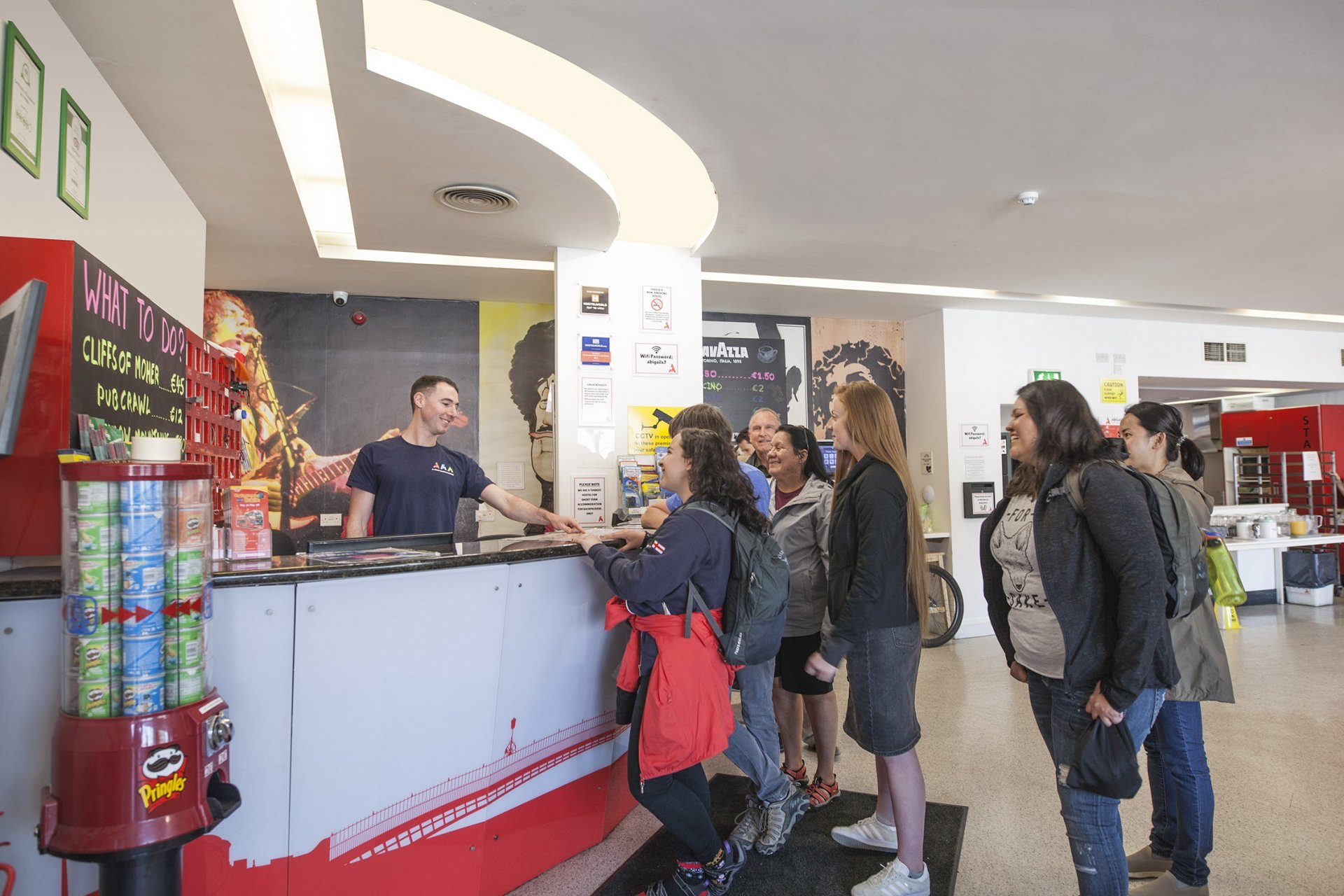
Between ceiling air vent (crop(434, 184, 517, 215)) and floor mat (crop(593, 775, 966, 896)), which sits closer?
floor mat (crop(593, 775, 966, 896))

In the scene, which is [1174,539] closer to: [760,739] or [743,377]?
[760,739]

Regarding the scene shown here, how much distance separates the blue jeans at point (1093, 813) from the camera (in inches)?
70.3

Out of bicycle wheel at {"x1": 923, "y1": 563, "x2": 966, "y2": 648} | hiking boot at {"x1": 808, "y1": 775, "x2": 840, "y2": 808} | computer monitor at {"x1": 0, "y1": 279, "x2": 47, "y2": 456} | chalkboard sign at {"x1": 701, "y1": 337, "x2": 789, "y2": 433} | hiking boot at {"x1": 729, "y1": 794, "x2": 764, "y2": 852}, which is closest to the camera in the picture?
computer monitor at {"x1": 0, "y1": 279, "x2": 47, "y2": 456}

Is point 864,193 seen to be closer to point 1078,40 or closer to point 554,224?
point 1078,40

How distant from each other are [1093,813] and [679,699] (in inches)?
41.9

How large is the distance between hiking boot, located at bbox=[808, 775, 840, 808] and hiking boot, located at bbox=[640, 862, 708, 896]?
2.85 feet

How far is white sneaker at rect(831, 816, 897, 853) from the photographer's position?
267 centimetres

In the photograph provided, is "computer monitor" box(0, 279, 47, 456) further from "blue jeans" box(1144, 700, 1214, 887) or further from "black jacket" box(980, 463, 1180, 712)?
"blue jeans" box(1144, 700, 1214, 887)

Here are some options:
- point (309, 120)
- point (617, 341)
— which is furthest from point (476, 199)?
point (617, 341)

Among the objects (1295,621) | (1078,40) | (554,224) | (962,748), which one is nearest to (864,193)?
(1078,40)

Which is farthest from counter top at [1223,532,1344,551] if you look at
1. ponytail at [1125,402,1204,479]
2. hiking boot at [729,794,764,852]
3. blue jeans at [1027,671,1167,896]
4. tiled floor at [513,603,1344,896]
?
blue jeans at [1027,671,1167,896]

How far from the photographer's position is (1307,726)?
3.90 metres

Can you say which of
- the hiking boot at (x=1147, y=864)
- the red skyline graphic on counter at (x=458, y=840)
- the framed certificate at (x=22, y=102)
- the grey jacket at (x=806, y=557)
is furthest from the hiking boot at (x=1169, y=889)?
the framed certificate at (x=22, y=102)

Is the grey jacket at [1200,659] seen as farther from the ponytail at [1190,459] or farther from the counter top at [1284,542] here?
the counter top at [1284,542]
